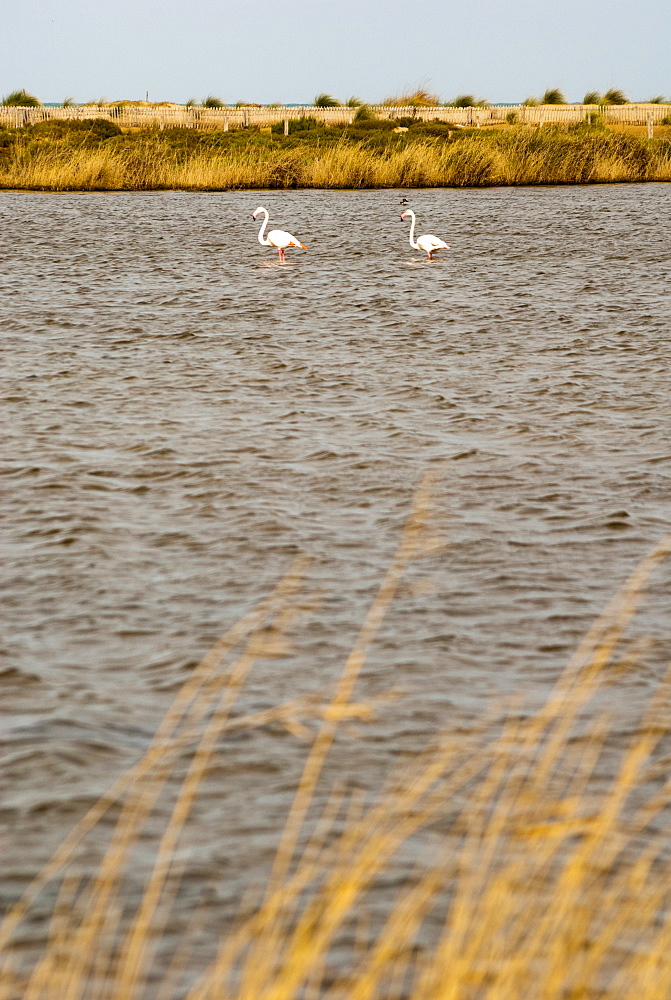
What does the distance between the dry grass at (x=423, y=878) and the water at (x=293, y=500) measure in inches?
3.7

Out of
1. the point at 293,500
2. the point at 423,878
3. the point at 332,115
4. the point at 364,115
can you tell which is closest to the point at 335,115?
the point at 332,115

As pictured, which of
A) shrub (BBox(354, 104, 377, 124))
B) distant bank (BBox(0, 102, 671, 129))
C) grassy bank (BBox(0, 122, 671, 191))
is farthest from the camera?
distant bank (BBox(0, 102, 671, 129))

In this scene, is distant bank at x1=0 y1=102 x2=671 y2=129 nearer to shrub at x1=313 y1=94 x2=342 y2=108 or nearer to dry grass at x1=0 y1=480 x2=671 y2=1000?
shrub at x1=313 y1=94 x2=342 y2=108

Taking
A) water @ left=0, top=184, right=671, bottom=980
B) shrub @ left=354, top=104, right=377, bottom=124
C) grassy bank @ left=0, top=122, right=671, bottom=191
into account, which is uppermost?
shrub @ left=354, top=104, right=377, bottom=124

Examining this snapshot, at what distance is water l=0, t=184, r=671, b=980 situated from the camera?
3.80 m

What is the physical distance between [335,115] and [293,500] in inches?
1770

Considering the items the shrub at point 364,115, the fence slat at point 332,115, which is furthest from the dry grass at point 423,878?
the fence slat at point 332,115

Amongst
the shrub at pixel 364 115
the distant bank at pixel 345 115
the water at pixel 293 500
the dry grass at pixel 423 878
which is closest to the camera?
the dry grass at pixel 423 878

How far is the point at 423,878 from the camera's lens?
3018 mm

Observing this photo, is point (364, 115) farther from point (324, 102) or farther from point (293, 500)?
point (293, 500)

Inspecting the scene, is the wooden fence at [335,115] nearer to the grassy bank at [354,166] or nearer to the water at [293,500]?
the grassy bank at [354,166]

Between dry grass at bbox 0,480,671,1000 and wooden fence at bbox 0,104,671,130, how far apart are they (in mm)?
46575

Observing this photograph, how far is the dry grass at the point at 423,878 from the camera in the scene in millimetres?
2467

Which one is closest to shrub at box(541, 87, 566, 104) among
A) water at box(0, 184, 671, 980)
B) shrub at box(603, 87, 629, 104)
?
shrub at box(603, 87, 629, 104)
